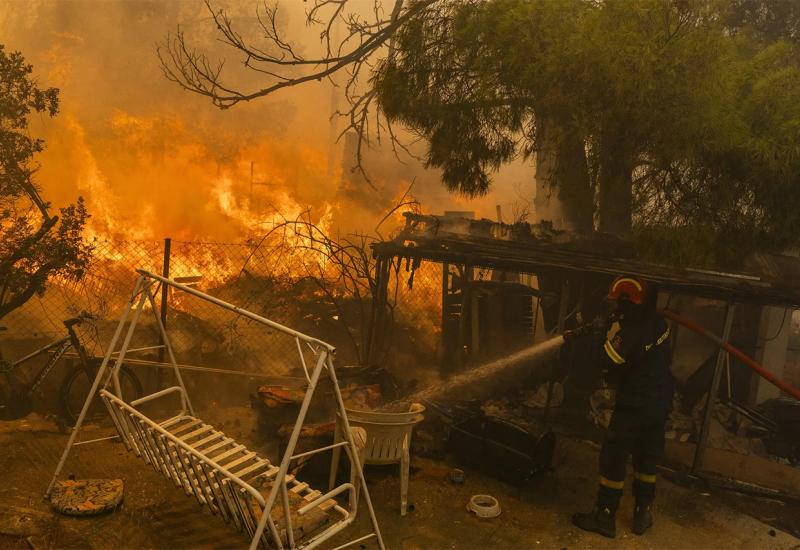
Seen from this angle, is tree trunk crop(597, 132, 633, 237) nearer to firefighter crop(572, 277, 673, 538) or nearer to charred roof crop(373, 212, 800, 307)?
charred roof crop(373, 212, 800, 307)

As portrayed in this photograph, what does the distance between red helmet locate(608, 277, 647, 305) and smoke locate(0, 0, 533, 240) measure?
13.7 meters

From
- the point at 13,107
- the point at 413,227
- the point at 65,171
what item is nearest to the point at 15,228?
the point at 13,107

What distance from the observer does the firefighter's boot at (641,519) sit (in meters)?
5.39

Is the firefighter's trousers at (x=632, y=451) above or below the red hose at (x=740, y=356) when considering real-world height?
below

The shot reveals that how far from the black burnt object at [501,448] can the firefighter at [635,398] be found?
2.66ft

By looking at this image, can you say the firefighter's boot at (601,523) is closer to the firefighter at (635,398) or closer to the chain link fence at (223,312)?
the firefighter at (635,398)

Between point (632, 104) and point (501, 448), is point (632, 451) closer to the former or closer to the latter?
point (501, 448)

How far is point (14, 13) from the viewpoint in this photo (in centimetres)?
2027

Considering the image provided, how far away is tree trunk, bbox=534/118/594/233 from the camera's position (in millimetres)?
7930

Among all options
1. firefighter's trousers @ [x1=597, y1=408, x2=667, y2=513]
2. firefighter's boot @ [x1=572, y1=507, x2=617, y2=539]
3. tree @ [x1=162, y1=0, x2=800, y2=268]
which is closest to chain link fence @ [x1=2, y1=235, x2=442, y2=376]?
tree @ [x1=162, y1=0, x2=800, y2=268]

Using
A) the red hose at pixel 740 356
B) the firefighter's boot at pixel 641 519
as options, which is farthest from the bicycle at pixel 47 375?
the red hose at pixel 740 356

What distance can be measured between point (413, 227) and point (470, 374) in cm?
274

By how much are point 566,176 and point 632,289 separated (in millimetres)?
4623

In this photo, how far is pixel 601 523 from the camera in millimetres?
5316
